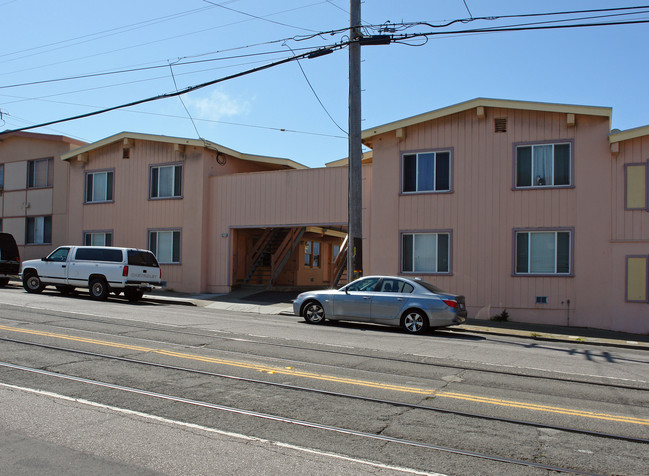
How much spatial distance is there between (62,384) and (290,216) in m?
16.0

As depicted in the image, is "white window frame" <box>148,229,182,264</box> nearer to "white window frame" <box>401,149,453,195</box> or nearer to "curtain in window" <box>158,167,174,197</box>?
"curtain in window" <box>158,167,174,197</box>

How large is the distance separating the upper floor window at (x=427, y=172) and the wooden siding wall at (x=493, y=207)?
242mm

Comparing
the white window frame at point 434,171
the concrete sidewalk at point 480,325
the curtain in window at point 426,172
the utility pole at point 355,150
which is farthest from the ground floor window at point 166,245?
the curtain in window at point 426,172

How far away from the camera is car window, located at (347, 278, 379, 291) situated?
1543 cm

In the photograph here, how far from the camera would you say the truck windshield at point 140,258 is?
66.7 ft

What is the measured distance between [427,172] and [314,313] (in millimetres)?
7325

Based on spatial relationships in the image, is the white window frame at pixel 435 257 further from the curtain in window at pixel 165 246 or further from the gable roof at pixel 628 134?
the curtain in window at pixel 165 246

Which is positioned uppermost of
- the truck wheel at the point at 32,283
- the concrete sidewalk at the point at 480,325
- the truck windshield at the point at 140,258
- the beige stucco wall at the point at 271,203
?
the beige stucco wall at the point at 271,203

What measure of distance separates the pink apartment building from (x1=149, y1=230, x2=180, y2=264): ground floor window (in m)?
0.07

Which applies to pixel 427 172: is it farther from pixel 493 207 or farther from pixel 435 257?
pixel 435 257

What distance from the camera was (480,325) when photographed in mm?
17656

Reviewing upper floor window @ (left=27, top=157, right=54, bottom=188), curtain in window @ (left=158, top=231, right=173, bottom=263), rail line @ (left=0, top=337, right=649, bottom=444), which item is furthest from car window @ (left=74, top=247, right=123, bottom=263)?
upper floor window @ (left=27, top=157, right=54, bottom=188)

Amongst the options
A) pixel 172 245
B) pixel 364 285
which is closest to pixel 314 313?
pixel 364 285

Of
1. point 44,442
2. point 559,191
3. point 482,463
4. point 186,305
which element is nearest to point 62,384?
point 44,442
